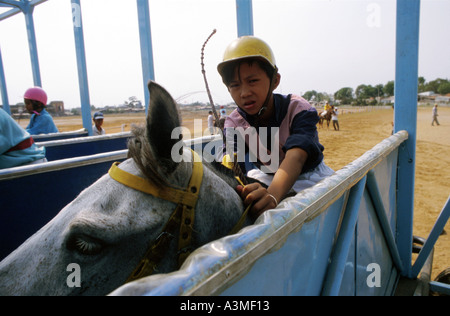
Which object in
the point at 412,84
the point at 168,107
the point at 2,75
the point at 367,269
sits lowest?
the point at 367,269

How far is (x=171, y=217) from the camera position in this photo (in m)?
1.02

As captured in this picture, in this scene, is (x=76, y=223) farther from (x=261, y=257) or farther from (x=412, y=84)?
(x=412, y=84)

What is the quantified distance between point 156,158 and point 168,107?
8.1 inches

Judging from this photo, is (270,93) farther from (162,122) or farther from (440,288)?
(440,288)

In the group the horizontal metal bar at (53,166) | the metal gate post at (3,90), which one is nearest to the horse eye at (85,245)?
the horizontal metal bar at (53,166)

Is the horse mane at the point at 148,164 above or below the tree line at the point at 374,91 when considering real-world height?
below

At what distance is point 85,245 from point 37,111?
20.1 ft

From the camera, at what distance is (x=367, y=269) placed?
1983 mm

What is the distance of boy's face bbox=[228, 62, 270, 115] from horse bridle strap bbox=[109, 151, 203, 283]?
3.04 feet

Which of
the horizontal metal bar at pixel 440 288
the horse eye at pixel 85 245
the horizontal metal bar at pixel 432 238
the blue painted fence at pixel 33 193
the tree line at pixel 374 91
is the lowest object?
the horizontal metal bar at pixel 440 288

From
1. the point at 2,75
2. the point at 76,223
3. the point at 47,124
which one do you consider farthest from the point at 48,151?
the point at 2,75

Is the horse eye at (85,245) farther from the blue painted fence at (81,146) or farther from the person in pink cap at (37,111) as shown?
the person in pink cap at (37,111)

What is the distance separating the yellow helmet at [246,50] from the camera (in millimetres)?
1723

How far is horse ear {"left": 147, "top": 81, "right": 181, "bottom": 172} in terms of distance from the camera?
88 cm
